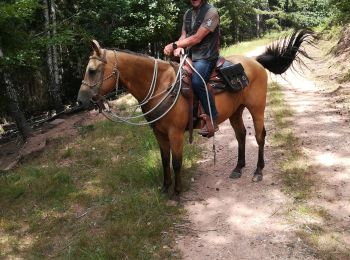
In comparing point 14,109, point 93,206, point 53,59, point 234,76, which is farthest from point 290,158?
point 53,59

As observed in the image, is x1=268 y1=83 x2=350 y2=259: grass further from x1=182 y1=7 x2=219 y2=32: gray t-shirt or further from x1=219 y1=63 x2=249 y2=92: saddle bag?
x1=182 y1=7 x2=219 y2=32: gray t-shirt

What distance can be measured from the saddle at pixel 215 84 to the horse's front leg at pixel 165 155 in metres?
0.42

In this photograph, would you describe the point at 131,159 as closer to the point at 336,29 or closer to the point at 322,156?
the point at 322,156

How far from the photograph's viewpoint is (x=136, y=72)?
554 cm

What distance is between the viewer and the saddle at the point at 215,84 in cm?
578

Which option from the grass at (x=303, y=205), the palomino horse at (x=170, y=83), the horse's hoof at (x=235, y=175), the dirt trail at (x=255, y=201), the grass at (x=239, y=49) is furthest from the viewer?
the grass at (x=239, y=49)

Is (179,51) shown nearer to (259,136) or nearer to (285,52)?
(259,136)

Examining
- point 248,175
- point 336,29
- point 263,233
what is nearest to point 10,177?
point 248,175

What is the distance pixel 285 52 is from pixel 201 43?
2.45m

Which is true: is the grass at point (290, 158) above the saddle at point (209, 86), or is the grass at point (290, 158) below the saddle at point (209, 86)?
below

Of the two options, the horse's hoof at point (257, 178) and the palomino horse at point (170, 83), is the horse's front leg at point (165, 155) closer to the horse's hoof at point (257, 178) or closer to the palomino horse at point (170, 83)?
the palomino horse at point (170, 83)

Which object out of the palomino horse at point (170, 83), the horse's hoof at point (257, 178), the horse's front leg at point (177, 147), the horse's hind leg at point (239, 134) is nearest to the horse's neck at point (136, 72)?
the palomino horse at point (170, 83)

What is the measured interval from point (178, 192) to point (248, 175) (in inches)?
63.8

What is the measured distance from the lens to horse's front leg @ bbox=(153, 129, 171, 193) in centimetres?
609
